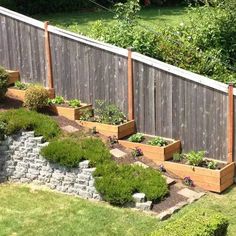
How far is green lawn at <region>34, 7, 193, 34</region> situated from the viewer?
75.7ft

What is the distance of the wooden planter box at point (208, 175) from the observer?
11992 mm

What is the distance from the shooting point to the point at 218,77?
15086 millimetres

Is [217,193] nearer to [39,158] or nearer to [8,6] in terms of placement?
[39,158]

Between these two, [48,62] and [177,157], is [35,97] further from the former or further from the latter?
[177,157]

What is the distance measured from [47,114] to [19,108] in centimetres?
67

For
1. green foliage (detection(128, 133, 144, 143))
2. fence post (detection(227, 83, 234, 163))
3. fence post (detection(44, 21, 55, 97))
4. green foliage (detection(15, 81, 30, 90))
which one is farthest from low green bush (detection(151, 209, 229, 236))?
green foliage (detection(15, 81, 30, 90))

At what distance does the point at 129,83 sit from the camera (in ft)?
45.1

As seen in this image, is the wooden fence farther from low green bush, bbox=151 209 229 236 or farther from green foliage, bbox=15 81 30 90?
low green bush, bbox=151 209 229 236

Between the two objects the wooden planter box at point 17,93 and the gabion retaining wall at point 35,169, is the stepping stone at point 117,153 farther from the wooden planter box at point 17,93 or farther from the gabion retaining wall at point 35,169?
the wooden planter box at point 17,93

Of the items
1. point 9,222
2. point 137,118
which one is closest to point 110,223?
point 9,222

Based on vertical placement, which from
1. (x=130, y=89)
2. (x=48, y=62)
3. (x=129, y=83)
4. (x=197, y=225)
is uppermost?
(x=48, y=62)

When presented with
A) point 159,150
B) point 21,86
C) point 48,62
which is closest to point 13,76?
point 21,86

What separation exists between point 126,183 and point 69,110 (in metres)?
3.29

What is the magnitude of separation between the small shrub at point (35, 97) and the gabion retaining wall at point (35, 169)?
126 centimetres
